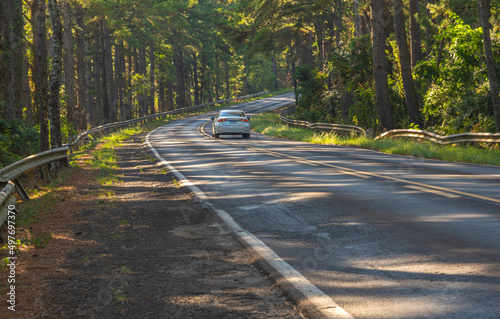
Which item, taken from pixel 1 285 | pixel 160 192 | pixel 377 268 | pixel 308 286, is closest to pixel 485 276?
pixel 377 268

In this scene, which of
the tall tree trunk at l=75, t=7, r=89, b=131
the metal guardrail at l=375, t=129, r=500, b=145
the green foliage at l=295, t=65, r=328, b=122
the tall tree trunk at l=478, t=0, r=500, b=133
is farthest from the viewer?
the green foliage at l=295, t=65, r=328, b=122

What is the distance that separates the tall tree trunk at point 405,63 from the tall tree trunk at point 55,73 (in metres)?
17.1

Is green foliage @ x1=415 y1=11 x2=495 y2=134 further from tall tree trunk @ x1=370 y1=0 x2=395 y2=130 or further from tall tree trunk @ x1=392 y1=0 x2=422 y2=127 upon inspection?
tall tree trunk @ x1=370 y1=0 x2=395 y2=130

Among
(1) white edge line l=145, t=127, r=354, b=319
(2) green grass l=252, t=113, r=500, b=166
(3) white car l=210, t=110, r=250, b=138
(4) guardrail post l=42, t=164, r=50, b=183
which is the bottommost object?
(2) green grass l=252, t=113, r=500, b=166

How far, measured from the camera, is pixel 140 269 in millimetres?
5871

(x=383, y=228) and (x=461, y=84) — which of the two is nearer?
(x=383, y=228)

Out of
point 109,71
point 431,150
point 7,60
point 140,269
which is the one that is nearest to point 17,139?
point 7,60

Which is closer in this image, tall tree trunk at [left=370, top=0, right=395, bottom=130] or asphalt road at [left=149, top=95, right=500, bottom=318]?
asphalt road at [left=149, top=95, right=500, bottom=318]

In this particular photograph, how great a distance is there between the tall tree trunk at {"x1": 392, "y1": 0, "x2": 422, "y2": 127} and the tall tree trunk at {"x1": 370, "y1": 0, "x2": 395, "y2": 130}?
29.0 inches

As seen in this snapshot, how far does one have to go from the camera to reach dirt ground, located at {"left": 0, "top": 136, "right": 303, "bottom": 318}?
4645mm

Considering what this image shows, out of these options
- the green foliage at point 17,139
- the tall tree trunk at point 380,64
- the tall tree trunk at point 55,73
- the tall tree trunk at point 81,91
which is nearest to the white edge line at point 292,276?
the tall tree trunk at point 55,73

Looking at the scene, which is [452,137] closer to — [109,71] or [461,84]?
[461,84]

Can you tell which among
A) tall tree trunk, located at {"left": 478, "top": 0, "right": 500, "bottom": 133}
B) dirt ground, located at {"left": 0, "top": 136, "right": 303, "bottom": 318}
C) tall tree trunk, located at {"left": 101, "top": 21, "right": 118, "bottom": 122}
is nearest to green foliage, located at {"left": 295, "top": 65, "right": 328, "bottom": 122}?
tall tree trunk, located at {"left": 101, "top": 21, "right": 118, "bottom": 122}

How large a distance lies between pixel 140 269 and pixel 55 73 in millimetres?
12789
